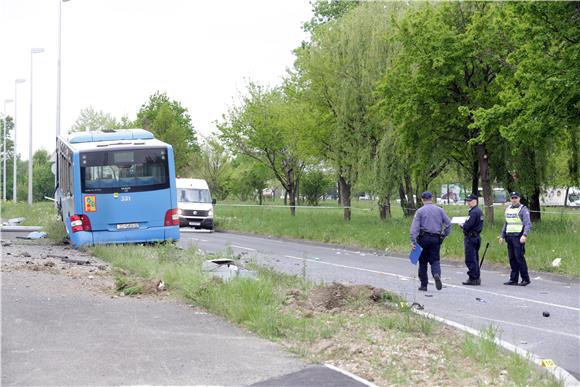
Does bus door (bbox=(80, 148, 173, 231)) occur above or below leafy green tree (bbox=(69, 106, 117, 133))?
below

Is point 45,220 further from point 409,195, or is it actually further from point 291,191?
point 291,191

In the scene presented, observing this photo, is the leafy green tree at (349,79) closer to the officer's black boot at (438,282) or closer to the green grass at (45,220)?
the green grass at (45,220)

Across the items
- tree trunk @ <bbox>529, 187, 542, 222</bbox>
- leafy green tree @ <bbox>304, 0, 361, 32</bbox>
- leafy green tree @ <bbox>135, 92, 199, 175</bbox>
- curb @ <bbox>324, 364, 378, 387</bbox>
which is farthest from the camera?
leafy green tree @ <bbox>135, 92, 199, 175</bbox>

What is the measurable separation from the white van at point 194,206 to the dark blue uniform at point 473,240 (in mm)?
23893

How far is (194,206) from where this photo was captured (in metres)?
40.2

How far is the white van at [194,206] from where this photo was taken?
40062 millimetres

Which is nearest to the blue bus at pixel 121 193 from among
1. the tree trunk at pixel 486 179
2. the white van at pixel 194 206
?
the tree trunk at pixel 486 179

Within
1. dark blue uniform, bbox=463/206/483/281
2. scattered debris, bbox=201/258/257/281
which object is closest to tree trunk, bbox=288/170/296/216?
dark blue uniform, bbox=463/206/483/281

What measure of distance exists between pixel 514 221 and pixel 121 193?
1057cm

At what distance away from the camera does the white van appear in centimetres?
4006

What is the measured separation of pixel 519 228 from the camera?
53.8ft

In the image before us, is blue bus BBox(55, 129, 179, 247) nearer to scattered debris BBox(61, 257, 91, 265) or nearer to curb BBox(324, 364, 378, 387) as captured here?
scattered debris BBox(61, 257, 91, 265)

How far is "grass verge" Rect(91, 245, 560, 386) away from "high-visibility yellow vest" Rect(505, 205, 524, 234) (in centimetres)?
513

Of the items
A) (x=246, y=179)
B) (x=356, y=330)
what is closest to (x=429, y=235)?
(x=356, y=330)
